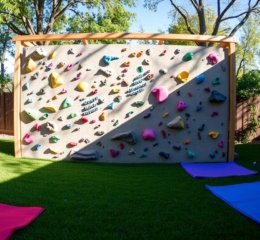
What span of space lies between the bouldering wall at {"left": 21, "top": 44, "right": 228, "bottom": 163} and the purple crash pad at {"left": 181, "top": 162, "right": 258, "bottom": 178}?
446mm

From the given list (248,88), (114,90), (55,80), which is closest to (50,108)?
(55,80)

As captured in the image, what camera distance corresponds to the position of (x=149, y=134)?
710 cm

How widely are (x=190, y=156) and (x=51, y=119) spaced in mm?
2937

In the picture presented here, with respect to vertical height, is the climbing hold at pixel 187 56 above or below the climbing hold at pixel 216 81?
above

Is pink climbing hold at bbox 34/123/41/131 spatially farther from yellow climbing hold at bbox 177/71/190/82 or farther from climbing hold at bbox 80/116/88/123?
yellow climbing hold at bbox 177/71/190/82

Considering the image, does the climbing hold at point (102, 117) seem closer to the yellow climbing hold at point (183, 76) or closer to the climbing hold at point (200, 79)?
the yellow climbing hold at point (183, 76)

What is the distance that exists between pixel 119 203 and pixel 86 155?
125 inches

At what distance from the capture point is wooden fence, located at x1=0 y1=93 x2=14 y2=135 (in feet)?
45.3

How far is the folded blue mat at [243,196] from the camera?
3754 mm

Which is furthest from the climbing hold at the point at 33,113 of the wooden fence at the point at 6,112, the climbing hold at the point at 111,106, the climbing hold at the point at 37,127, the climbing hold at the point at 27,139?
the wooden fence at the point at 6,112

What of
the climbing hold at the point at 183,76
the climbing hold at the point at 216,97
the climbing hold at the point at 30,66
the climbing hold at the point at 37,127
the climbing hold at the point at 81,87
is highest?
the climbing hold at the point at 30,66

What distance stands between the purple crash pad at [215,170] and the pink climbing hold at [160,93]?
4.50 feet

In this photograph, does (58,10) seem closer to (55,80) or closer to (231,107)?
(55,80)

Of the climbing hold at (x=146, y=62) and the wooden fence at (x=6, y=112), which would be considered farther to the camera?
the wooden fence at (x=6, y=112)
